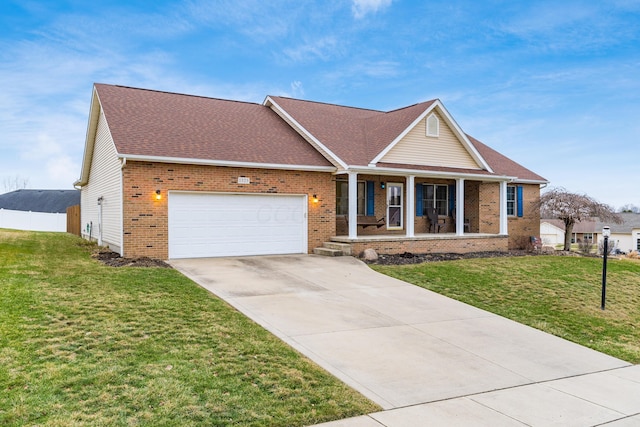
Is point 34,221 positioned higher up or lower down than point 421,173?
lower down

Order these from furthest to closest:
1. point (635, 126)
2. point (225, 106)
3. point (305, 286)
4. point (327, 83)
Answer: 1. point (327, 83)
2. point (635, 126)
3. point (225, 106)
4. point (305, 286)

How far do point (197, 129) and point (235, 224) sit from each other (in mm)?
3708

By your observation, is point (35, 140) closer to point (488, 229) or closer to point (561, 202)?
point (488, 229)

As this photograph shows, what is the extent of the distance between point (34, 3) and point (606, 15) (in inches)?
772

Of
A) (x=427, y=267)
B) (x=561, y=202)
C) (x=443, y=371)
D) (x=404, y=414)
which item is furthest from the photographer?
(x=561, y=202)

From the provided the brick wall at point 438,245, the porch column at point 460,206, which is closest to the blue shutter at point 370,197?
the brick wall at point 438,245

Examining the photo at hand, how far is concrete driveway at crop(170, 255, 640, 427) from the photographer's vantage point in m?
5.12

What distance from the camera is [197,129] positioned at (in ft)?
53.5

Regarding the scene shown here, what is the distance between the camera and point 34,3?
17.0m

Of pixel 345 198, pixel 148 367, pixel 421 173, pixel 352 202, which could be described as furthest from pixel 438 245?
pixel 148 367

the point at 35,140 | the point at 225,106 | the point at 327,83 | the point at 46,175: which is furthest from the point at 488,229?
the point at 46,175

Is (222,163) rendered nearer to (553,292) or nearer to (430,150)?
(430,150)

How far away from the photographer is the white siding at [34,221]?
3316 cm

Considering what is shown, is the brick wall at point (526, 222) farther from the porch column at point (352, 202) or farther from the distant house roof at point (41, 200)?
the distant house roof at point (41, 200)
